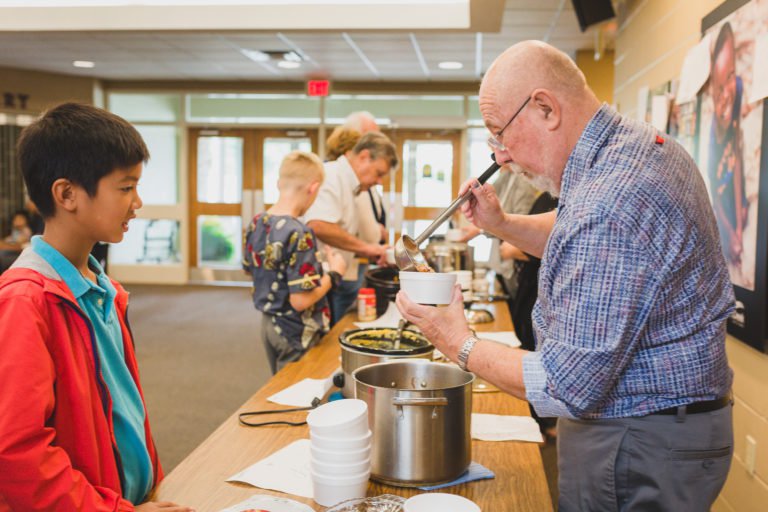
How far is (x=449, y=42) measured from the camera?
21.9 feet

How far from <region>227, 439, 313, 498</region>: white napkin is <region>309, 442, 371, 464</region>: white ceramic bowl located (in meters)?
0.13

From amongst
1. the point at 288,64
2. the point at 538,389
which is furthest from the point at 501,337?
the point at 288,64

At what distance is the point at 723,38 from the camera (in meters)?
2.41

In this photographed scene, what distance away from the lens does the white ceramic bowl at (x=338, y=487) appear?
3.67 feet

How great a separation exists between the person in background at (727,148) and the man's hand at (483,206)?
1041 millimetres

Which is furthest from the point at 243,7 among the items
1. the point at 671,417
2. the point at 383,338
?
the point at 671,417

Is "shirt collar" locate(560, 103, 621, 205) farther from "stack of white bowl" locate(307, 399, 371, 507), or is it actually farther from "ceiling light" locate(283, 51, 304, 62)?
"ceiling light" locate(283, 51, 304, 62)

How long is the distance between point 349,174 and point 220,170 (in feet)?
21.6

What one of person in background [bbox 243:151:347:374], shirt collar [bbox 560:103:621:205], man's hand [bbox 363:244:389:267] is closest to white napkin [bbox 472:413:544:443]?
shirt collar [bbox 560:103:621:205]

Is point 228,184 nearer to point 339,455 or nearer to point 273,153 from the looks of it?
point 273,153

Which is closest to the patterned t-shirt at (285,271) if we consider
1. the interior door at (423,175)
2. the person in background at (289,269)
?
the person in background at (289,269)

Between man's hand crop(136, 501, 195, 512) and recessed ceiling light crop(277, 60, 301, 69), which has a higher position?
recessed ceiling light crop(277, 60, 301, 69)

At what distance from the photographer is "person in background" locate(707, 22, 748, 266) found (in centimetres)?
227

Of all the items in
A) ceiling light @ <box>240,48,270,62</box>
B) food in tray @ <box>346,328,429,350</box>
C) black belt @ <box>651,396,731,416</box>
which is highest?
ceiling light @ <box>240,48,270,62</box>
